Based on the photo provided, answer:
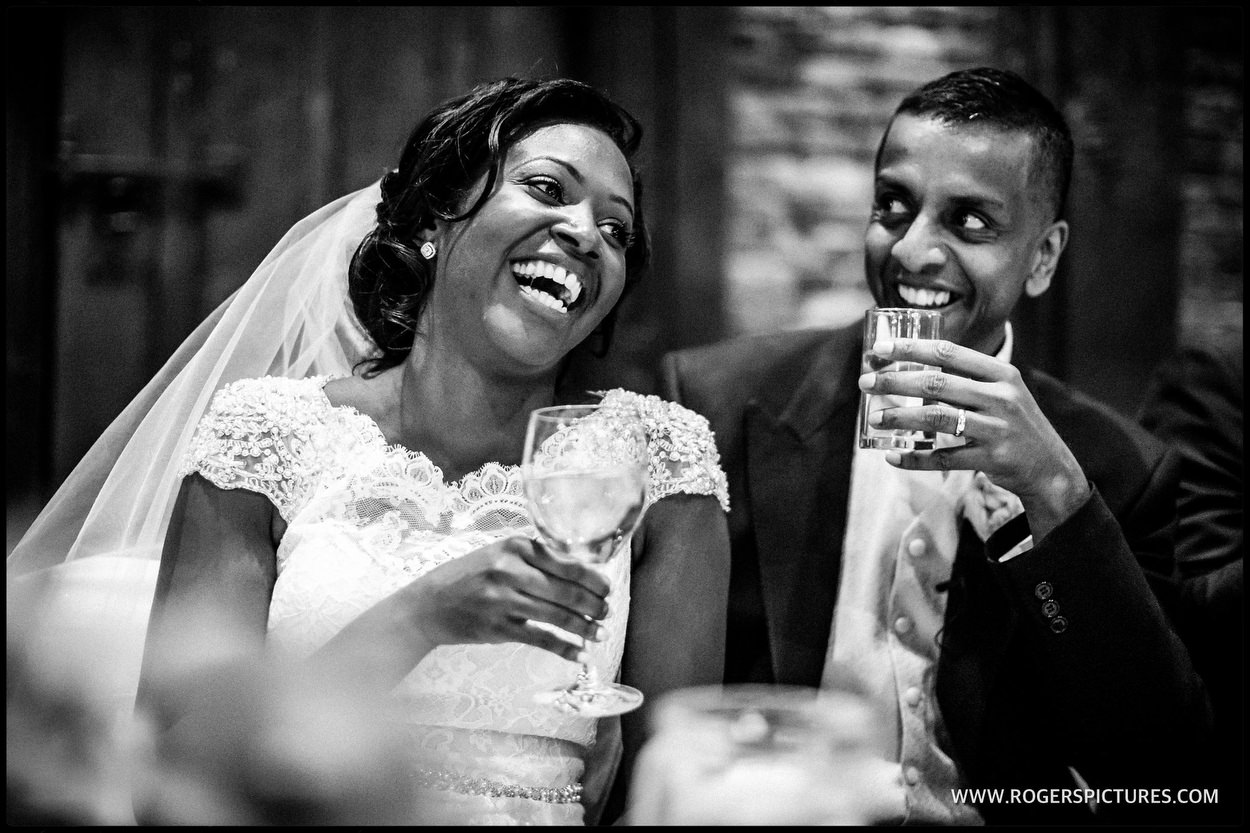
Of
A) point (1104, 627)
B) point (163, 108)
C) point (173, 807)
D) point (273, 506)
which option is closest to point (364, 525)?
point (273, 506)

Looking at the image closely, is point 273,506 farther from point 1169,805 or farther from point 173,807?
point 1169,805

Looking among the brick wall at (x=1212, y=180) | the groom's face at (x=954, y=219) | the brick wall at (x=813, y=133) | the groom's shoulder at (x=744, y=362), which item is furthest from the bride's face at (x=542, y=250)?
the brick wall at (x=1212, y=180)

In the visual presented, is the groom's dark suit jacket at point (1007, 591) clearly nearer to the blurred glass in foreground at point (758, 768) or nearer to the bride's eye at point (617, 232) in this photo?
the bride's eye at point (617, 232)

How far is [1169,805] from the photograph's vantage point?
1.72 meters

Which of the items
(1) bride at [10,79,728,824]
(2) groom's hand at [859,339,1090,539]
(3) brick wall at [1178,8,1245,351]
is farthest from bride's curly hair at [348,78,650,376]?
(3) brick wall at [1178,8,1245,351]

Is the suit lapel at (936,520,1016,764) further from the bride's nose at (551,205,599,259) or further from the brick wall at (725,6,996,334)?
the brick wall at (725,6,996,334)

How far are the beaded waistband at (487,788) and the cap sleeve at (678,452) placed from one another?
497 millimetres

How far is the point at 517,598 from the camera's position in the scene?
1290mm

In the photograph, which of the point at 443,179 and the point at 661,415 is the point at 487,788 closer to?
the point at 661,415

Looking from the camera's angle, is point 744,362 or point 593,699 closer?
point 593,699

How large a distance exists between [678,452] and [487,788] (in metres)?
0.63

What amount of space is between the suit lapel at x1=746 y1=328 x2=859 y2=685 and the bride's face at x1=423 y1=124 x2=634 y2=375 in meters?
0.54

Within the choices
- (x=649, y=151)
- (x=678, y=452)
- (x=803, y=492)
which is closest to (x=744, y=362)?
(x=803, y=492)

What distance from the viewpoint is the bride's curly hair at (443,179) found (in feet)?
6.01
